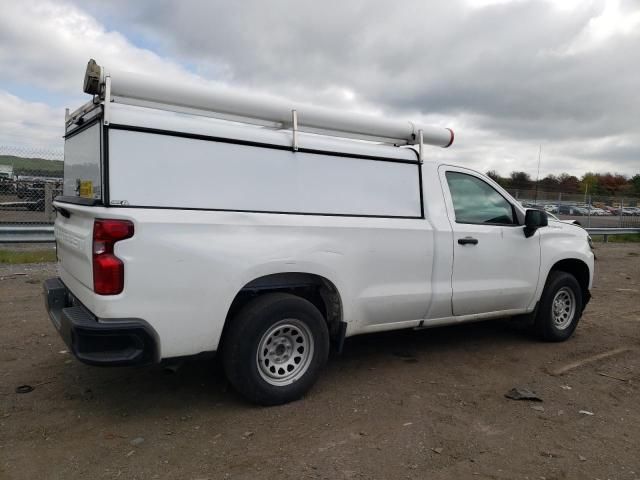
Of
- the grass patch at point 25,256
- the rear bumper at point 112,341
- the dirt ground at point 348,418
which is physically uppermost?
the rear bumper at point 112,341

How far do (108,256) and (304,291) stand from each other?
162 cm

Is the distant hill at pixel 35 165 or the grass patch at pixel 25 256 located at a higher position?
the distant hill at pixel 35 165

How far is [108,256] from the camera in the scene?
3.28m

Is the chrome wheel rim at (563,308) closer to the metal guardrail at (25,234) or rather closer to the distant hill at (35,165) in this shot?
the metal guardrail at (25,234)

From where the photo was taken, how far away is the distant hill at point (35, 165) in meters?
9.66

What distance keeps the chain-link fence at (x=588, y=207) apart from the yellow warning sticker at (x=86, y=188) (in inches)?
727

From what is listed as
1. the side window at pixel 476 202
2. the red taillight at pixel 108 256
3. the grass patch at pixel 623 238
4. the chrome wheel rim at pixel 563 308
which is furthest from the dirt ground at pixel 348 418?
the grass patch at pixel 623 238

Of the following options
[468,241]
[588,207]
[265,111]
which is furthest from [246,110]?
[588,207]

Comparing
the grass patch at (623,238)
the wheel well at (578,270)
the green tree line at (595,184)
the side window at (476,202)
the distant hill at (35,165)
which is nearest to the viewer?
the side window at (476,202)

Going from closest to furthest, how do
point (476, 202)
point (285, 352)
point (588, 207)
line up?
point (285, 352) < point (476, 202) < point (588, 207)

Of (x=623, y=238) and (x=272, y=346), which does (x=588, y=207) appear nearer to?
(x=623, y=238)

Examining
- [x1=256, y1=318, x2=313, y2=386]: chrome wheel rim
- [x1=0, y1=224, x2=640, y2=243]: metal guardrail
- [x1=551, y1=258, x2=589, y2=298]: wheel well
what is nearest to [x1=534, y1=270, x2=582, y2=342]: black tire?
[x1=551, y1=258, x2=589, y2=298]: wheel well

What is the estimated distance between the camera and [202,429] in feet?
11.9

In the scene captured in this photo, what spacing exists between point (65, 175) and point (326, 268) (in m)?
2.45
